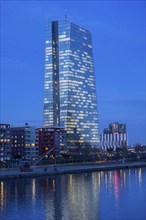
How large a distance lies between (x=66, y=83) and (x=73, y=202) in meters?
113

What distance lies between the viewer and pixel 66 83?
150 metres

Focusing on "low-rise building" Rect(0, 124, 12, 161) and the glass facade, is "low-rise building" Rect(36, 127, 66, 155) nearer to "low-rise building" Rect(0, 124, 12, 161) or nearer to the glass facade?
"low-rise building" Rect(0, 124, 12, 161)

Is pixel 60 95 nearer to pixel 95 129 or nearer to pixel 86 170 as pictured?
pixel 95 129

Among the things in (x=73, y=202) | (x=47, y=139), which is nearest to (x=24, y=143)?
(x=47, y=139)

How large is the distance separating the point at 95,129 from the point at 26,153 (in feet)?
164

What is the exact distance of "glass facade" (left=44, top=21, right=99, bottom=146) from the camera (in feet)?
493

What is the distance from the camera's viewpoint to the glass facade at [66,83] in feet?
493

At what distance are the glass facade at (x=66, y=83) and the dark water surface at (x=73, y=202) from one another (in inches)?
3832

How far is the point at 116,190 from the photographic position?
47.6m

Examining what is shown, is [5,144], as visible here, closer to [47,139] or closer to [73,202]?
[47,139]

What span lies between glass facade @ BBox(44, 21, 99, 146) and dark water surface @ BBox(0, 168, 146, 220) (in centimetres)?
9732

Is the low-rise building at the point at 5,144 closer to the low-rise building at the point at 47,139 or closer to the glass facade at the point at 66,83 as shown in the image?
the low-rise building at the point at 47,139

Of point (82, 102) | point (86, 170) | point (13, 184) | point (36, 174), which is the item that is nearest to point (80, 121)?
point (82, 102)

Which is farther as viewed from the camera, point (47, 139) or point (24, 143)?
point (47, 139)
